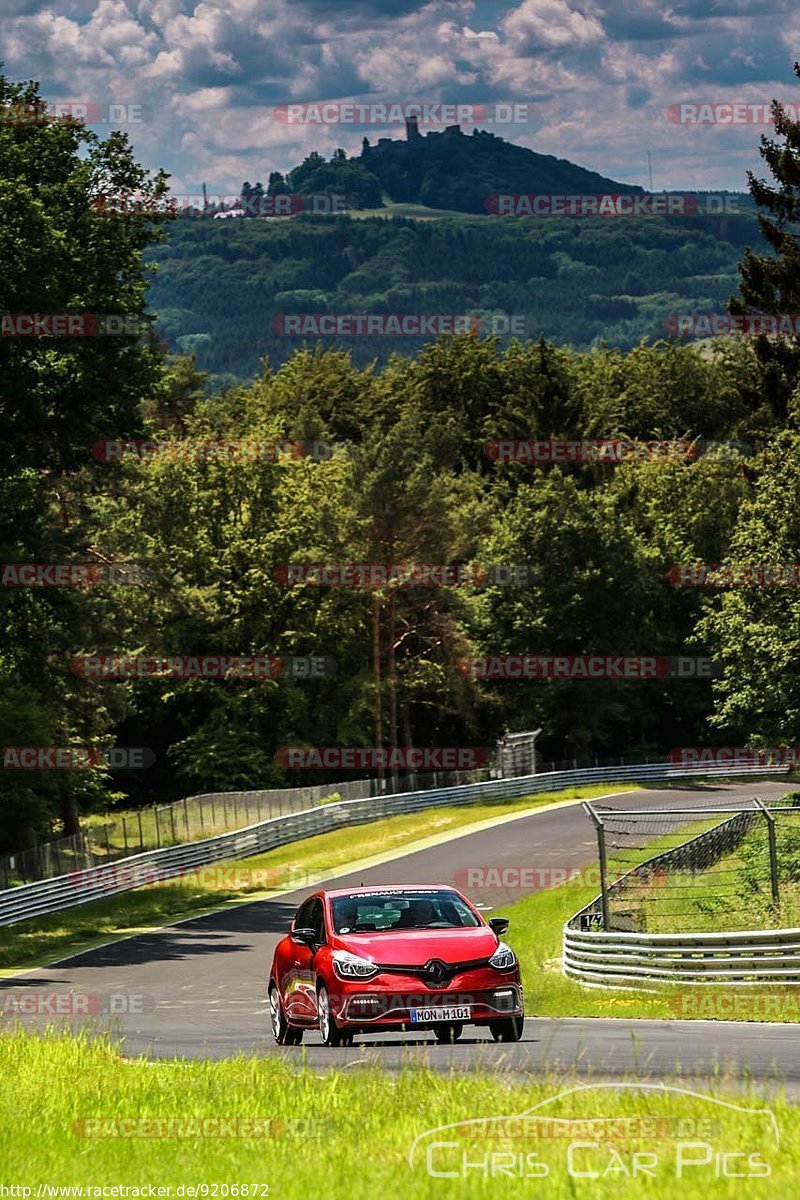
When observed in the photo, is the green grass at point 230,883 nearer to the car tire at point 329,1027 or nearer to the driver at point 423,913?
the driver at point 423,913

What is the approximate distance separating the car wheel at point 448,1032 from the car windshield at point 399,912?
1.03 metres

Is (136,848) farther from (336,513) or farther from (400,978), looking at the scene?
(400,978)

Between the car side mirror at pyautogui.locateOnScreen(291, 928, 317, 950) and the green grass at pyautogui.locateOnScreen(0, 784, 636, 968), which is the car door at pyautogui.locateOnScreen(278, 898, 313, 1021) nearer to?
the car side mirror at pyautogui.locateOnScreen(291, 928, 317, 950)

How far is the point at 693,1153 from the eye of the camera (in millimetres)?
7520

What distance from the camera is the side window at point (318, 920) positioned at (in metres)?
16.9

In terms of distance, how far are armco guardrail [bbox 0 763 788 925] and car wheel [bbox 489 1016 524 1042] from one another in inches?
972

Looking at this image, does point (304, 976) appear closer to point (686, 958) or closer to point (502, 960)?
point (502, 960)

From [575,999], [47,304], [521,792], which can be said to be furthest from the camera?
[521,792]

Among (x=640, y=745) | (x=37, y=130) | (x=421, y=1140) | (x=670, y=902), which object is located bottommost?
(x=640, y=745)

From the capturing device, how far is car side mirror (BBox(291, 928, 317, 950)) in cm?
1695

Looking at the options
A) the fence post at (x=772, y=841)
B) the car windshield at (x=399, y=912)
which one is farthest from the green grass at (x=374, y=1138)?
the fence post at (x=772, y=841)

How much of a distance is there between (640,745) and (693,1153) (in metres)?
85.0

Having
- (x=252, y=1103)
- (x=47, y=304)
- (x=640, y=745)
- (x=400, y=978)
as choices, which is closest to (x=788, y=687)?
(x=47, y=304)

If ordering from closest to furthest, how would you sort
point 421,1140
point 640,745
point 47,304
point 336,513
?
point 421,1140, point 47,304, point 336,513, point 640,745
